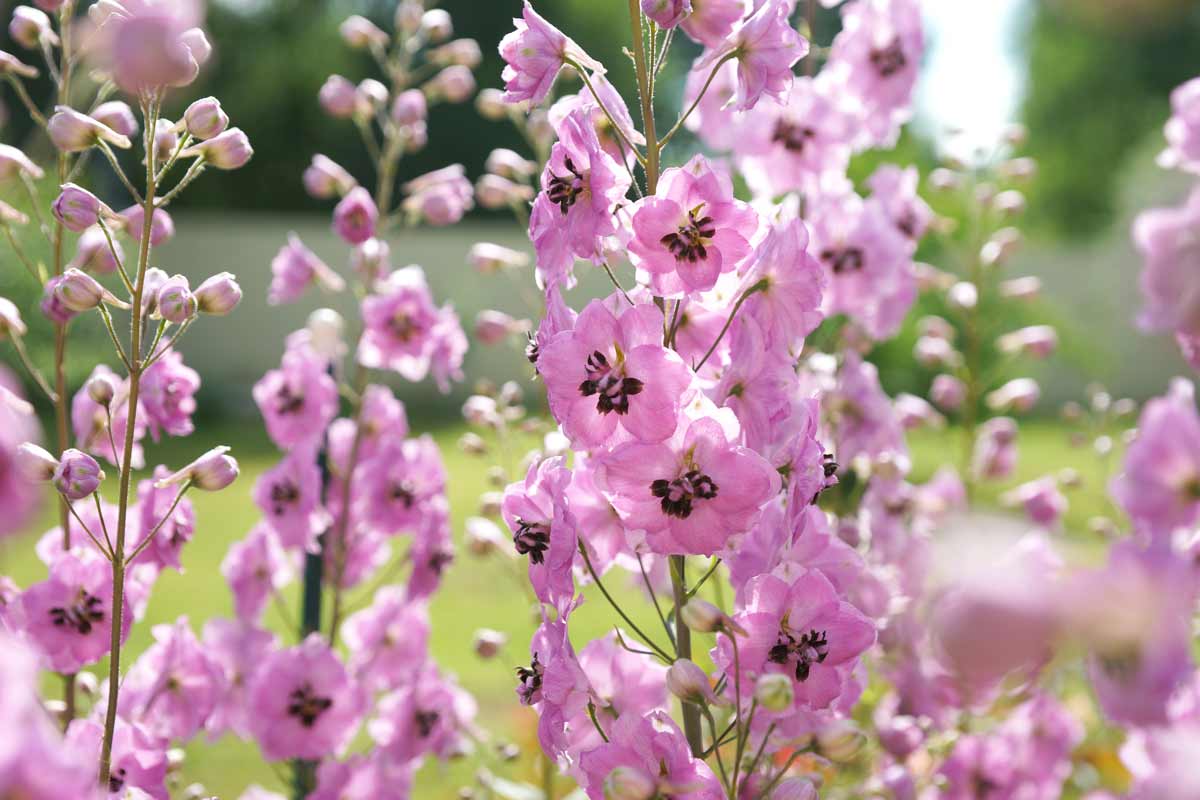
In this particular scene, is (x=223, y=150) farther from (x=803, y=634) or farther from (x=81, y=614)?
(x=803, y=634)

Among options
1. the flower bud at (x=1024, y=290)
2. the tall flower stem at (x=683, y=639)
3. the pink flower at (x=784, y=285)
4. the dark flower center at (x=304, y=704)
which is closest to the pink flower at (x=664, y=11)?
the pink flower at (x=784, y=285)

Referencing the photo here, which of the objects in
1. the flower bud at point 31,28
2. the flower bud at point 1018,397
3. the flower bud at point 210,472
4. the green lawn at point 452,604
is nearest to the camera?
the flower bud at point 210,472

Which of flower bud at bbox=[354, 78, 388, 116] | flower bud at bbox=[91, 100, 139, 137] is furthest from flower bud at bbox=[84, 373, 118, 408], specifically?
flower bud at bbox=[354, 78, 388, 116]

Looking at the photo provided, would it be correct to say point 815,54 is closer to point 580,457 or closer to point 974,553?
point 580,457

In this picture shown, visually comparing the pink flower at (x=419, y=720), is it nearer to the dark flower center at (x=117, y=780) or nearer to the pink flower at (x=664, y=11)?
the dark flower center at (x=117, y=780)

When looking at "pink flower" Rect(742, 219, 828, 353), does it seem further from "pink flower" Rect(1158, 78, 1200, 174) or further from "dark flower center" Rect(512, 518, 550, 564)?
"pink flower" Rect(1158, 78, 1200, 174)
